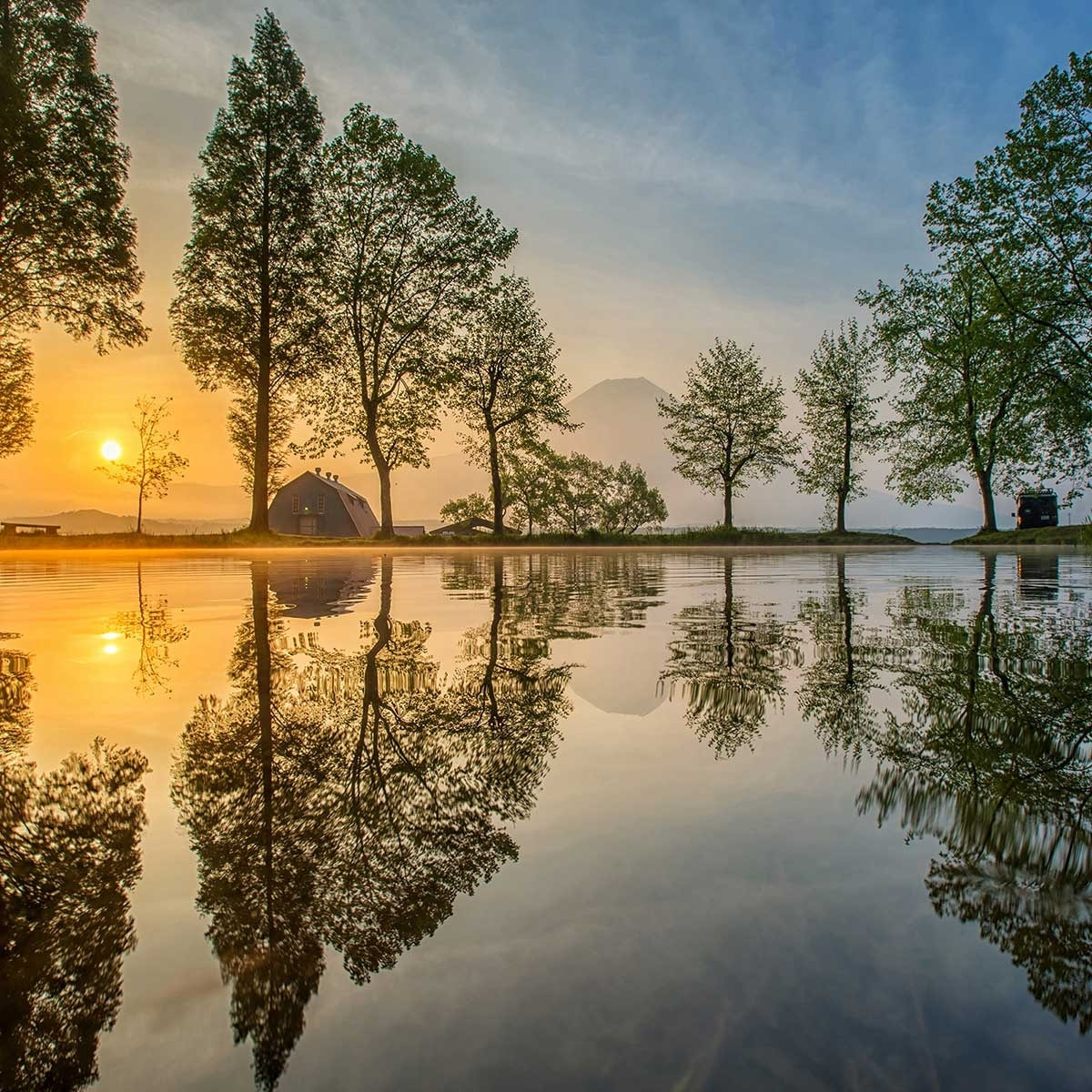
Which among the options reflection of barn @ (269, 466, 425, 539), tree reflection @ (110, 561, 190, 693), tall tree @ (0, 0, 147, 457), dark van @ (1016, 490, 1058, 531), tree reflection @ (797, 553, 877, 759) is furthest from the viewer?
reflection of barn @ (269, 466, 425, 539)

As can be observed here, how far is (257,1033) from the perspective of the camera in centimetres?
127

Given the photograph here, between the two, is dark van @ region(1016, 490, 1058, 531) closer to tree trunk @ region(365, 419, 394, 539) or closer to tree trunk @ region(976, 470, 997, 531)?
tree trunk @ region(976, 470, 997, 531)

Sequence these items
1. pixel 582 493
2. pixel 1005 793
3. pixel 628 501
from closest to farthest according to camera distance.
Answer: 1. pixel 1005 793
2. pixel 582 493
3. pixel 628 501

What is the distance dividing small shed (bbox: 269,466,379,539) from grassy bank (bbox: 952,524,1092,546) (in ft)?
193

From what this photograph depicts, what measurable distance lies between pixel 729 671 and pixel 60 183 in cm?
2502

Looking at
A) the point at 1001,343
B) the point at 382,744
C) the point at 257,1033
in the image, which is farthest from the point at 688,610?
the point at 1001,343

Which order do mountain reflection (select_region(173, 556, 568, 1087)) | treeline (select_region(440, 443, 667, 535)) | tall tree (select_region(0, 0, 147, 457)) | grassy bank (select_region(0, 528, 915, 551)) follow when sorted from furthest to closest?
treeline (select_region(440, 443, 667, 535)) → grassy bank (select_region(0, 528, 915, 551)) → tall tree (select_region(0, 0, 147, 457)) → mountain reflection (select_region(173, 556, 568, 1087))

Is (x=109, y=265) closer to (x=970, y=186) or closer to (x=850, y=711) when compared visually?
(x=850, y=711)

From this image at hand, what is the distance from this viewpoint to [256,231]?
25422 millimetres

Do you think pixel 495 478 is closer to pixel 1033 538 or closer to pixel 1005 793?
pixel 1033 538

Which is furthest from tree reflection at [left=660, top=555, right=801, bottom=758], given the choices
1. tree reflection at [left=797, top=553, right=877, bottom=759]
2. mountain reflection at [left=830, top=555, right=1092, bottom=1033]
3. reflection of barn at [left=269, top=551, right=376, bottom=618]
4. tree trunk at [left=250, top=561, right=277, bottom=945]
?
reflection of barn at [left=269, top=551, right=376, bottom=618]

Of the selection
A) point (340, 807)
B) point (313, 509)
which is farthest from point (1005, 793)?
point (313, 509)

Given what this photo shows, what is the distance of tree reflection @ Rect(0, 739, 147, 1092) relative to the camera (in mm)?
1234

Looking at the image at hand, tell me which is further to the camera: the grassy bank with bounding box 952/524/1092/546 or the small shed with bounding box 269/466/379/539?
the small shed with bounding box 269/466/379/539
